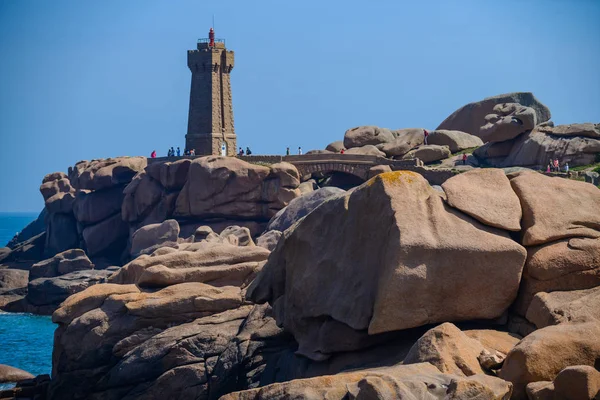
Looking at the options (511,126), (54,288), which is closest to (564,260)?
(511,126)

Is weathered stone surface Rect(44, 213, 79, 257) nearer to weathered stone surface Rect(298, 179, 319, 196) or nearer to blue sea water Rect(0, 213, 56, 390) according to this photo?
blue sea water Rect(0, 213, 56, 390)

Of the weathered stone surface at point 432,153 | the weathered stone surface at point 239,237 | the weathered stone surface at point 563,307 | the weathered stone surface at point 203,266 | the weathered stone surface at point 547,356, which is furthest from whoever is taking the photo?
the weathered stone surface at point 432,153

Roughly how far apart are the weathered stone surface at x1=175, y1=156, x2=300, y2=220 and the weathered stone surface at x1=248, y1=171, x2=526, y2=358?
1785 inches

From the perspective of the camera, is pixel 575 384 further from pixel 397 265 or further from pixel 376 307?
pixel 376 307

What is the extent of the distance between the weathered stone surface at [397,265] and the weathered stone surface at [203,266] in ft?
24.8

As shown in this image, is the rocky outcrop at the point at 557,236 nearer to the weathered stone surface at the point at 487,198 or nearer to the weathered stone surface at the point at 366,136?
the weathered stone surface at the point at 487,198

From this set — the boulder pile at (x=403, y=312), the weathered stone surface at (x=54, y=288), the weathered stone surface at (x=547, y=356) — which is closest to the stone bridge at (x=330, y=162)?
the weathered stone surface at (x=54, y=288)

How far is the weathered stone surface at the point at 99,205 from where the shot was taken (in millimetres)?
79375

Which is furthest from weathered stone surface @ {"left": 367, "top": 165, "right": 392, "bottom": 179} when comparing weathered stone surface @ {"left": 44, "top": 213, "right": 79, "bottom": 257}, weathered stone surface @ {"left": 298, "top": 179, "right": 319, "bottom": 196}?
weathered stone surface @ {"left": 44, "top": 213, "right": 79, "bottom": 257}

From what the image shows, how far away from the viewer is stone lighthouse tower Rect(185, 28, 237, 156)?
286 feet

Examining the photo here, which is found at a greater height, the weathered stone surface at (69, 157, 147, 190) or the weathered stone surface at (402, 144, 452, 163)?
the weathered stone surface at (402, 144, 452, 163)

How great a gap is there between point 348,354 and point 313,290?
1.92 m

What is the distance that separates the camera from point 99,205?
7950cm

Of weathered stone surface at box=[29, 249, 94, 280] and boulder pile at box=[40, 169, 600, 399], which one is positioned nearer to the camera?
boulder pile at box=[40, 169, 600, 399]
